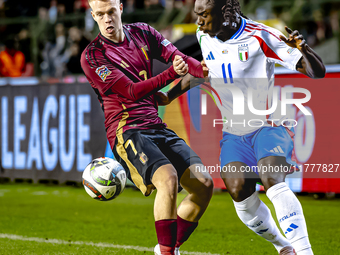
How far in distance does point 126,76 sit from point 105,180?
86 cm

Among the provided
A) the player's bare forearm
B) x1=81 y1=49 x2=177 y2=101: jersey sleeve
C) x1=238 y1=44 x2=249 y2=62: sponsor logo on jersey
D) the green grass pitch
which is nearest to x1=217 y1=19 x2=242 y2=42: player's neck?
x1=238 y1=44 x2=249 y2=62: sponsor logo on jersey

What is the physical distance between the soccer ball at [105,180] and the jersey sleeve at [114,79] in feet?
1.97

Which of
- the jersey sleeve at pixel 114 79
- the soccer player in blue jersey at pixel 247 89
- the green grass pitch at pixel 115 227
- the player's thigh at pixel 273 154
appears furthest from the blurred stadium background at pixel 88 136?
the player's thigh at pixel 273 154

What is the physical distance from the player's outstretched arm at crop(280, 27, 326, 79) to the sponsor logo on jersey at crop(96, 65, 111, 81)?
4.64 ft

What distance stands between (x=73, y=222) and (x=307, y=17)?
7086 mm

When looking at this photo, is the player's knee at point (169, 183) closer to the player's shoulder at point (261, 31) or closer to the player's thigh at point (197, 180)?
the player's thigh at point (197, 180)

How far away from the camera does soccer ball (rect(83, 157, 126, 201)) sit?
3686mm

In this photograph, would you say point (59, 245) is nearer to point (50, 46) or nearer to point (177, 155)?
point (177, 155)

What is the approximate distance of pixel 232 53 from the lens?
3.59 meters

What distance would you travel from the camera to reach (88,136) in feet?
26.8

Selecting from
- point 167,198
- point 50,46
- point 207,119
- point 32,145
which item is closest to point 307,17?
point 207,119

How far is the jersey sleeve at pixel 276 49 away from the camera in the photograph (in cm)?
334

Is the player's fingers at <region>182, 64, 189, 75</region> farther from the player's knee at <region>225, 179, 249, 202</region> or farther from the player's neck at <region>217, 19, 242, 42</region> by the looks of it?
the player's knee at <region>225, 179, 249, 202</region>

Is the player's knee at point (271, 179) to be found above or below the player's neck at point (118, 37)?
below
